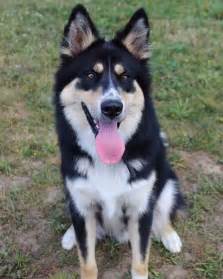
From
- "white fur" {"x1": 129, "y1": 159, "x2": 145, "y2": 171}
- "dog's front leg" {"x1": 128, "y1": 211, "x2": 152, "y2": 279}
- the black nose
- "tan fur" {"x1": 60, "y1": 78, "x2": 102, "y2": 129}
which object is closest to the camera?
the black nose

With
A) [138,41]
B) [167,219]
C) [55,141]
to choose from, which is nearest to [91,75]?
[138,41]

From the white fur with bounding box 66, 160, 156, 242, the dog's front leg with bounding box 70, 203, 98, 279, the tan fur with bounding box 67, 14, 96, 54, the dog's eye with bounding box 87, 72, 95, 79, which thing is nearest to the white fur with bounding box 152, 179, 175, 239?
the white fur with bounding box 66, 160, 156, 242

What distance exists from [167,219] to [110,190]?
78 centimetres

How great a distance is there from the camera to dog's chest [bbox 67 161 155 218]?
303cm

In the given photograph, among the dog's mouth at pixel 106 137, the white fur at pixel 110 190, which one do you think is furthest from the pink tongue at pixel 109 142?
the white fur at pixel 110 190

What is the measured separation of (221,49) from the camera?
632cm

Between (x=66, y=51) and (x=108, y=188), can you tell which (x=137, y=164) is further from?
(x=66, y=51)

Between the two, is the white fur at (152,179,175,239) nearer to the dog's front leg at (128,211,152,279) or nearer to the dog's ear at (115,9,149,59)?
the dog's front leg at (128,211,152,279)

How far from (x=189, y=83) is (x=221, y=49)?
101 centimetres

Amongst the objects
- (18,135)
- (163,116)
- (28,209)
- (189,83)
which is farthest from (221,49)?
(28,209)

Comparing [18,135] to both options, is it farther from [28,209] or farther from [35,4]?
[35,4]

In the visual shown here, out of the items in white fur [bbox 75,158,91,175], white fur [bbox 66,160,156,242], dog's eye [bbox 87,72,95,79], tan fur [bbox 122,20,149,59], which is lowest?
white fur [bbox 66,160,156,242]

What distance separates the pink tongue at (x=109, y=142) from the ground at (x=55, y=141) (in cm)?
93

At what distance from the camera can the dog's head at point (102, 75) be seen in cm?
290
